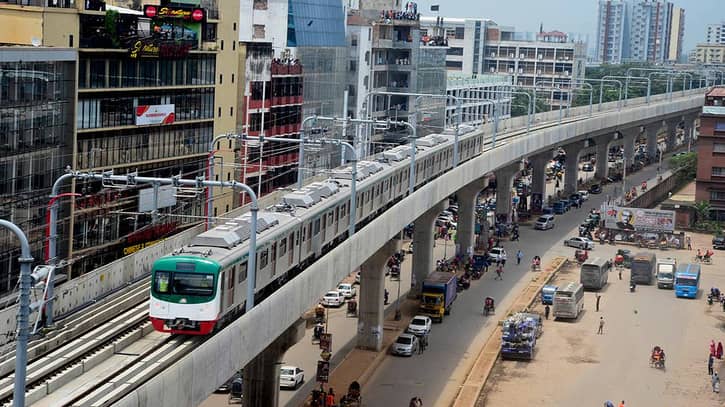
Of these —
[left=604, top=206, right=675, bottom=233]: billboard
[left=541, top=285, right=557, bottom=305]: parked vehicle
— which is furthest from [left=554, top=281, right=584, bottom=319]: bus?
[left=604, top=206, right=675, bottom=233]: billboard

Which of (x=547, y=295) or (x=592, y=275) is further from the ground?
(x=592, y=275)

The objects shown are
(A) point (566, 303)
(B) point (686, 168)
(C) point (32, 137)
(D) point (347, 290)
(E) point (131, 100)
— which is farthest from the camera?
(B) point (686, 168)

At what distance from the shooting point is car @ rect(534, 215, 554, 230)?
91.4 meters

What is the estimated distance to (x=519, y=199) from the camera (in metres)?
102

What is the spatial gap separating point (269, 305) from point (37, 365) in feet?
22.8

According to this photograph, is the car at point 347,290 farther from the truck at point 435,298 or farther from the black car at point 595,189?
the black car at point 595,189

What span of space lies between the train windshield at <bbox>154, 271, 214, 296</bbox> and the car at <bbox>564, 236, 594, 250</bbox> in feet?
188

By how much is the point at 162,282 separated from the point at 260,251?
13.8 feet

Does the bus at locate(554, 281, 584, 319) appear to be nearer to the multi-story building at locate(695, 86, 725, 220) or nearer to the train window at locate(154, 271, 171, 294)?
the train window at locate(154, 271, 171, 294)

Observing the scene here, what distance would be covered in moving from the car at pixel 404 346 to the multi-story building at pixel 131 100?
10417 mm

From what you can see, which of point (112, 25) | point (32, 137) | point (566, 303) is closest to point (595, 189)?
point (566, 303)

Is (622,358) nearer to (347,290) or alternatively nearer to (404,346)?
(404,346)

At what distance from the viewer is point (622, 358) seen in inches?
2207

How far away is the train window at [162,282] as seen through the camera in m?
29.5
